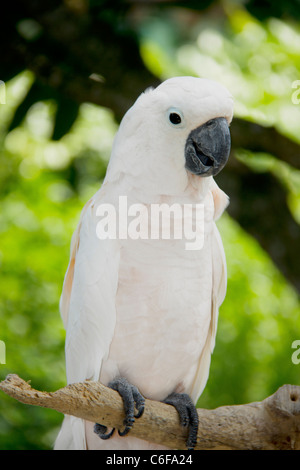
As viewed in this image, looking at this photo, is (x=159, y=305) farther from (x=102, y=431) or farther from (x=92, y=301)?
(x=102, y=431)

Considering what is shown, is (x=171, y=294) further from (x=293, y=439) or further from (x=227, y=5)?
(x=227, y=5)

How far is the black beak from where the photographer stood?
5.12 feet

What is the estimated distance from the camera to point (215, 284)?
73.4 inches

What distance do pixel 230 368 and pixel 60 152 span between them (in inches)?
84.7

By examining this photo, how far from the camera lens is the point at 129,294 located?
5.49 feet

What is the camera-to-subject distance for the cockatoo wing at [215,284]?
1.81 meters

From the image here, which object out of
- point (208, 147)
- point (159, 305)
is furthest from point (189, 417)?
point (208, 147)

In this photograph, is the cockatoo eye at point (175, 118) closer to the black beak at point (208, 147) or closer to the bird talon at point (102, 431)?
the black beak at point (208, 147)

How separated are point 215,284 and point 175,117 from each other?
62 centimetres

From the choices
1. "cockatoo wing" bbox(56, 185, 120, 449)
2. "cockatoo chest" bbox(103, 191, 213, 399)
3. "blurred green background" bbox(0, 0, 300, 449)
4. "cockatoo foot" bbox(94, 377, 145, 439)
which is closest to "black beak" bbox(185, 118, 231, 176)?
"cockatoo chest" bbox(103, 191, 213, 399)

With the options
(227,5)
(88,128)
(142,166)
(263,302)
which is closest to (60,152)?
(88,128)

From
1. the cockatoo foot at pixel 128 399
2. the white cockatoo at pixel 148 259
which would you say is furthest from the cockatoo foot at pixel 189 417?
the cockatoo foot at pixel 128 399

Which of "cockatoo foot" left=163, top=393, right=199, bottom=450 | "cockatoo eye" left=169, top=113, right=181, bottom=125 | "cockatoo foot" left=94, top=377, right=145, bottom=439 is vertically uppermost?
"cockatoo eye" left=169, top=113, right=181, bottom=125

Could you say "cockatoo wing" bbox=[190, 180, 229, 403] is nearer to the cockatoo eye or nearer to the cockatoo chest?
the cockatoo chest
